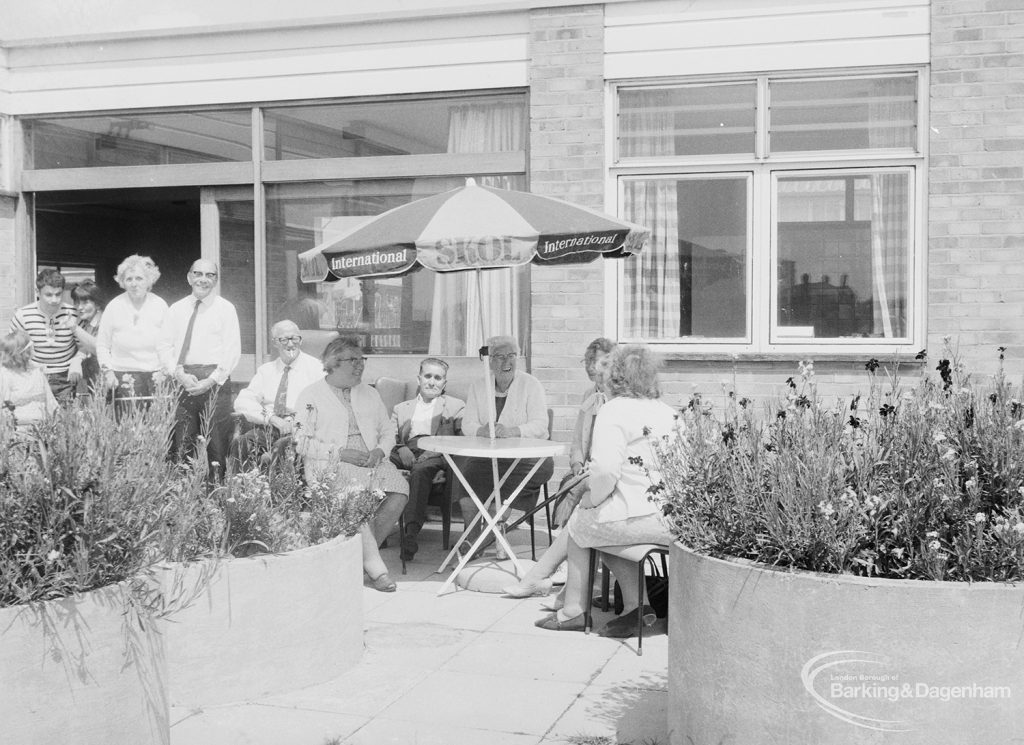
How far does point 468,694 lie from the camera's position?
466cm

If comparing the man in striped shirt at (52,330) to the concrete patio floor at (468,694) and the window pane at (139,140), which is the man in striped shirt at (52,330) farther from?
the concrete patio floor at (468,694)

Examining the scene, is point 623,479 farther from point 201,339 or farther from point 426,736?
point 201,339

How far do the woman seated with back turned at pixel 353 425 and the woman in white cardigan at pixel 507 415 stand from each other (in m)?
0.63

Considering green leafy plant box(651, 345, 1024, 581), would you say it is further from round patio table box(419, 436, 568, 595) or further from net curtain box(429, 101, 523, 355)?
net curtain box(429, 101, 523, 355)

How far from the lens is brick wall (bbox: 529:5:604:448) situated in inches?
329

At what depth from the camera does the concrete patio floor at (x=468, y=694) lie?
4.19m

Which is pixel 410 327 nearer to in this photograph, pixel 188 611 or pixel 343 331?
pixel 343 331

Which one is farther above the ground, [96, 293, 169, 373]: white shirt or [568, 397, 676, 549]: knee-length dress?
[96, 293, 169, 373]: white shirt

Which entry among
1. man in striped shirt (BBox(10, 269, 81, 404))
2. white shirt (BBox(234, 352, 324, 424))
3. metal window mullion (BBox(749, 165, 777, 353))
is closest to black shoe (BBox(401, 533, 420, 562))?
white shirt (BBox(234, 352, 324, 424))

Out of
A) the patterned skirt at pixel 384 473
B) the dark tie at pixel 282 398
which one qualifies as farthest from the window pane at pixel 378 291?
the patterned skirt at pixel 384 473

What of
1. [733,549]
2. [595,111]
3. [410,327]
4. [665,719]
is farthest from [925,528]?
[410,327]

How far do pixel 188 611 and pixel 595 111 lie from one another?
5218 millimetres

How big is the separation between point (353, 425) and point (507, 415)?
1071 mm

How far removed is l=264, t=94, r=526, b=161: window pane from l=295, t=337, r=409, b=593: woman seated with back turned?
2.59 meters
